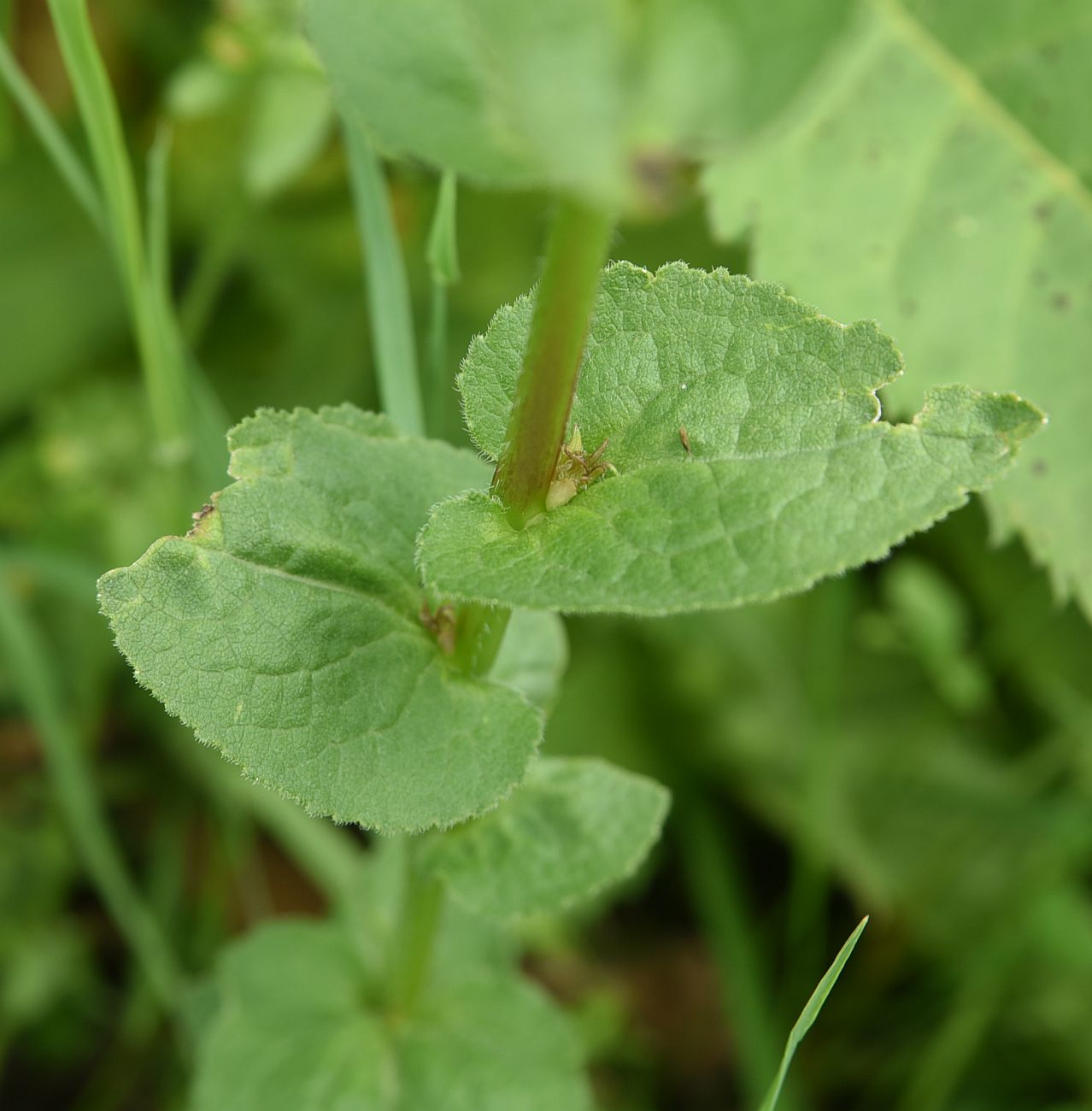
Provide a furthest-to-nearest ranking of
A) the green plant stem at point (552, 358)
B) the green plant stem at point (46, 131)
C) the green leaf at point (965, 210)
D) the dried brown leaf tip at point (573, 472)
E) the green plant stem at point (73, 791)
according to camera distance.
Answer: the green leaf at point (965, 210) < the green plant stem at point (73, 791) < the green plant stem at point (46, 131) < the dried brown leaf tip at point (573, 472) < the green plant stem at point (552, 358)

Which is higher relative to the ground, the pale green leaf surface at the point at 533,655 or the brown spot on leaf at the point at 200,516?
the brown spot on leaf at the point at 200,516

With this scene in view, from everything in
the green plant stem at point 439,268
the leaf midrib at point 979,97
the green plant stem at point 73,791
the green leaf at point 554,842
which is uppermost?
the leaf midrib at point 979,97

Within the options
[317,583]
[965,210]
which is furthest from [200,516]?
[965,210]

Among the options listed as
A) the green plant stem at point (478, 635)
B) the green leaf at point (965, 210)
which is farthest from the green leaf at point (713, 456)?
the green leaf at point (965, 210)

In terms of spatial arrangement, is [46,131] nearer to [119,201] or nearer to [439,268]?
[119,201]

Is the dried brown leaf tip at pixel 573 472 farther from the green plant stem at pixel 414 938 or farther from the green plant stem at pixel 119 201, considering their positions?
the green plant stem at pixel 119 201
